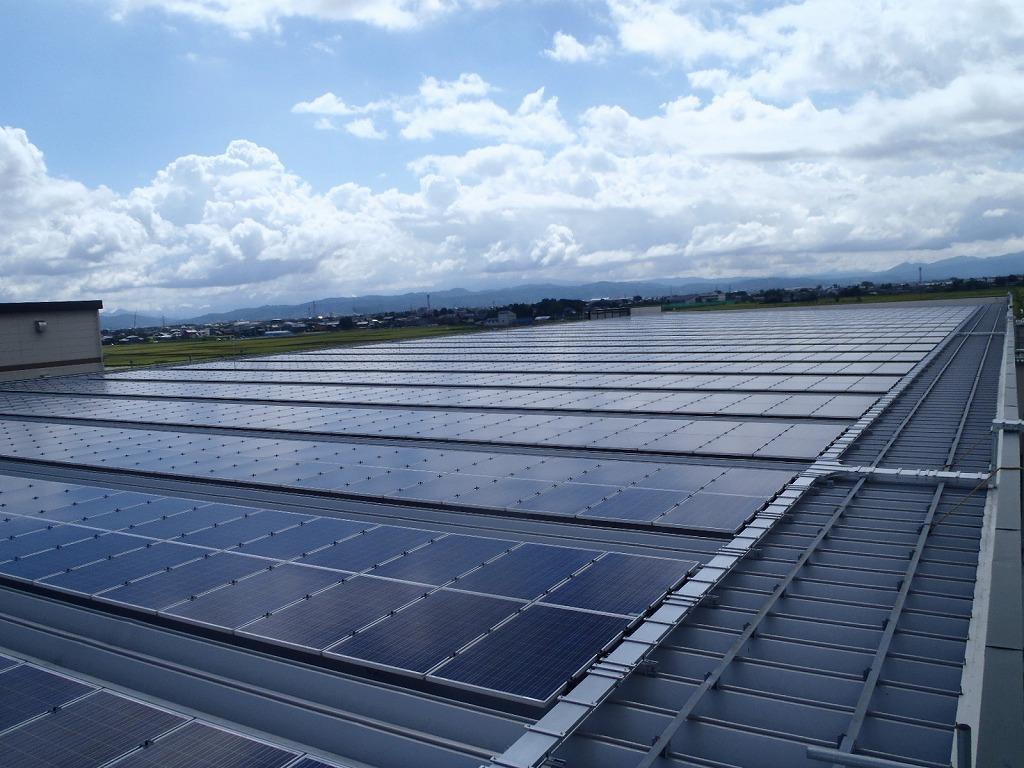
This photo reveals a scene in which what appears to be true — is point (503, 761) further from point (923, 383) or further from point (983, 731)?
point (923, 383)

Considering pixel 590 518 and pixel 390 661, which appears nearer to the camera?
pixel 390 661

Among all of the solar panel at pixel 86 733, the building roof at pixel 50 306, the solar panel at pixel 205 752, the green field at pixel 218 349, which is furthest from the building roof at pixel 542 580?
Answer: the green field at pixel 218 349

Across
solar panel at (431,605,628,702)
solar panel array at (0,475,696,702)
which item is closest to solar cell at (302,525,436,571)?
solar panel array at (0,475,696,702)

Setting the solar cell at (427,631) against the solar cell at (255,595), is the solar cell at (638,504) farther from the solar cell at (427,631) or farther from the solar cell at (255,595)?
the solar cell at (255,595)

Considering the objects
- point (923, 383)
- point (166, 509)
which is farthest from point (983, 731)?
point (923, 383)

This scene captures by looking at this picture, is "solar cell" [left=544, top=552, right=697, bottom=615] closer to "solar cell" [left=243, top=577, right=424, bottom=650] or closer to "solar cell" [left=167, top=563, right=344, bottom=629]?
"solar cell" [left=243, top=577, right=424, bottom=650]
